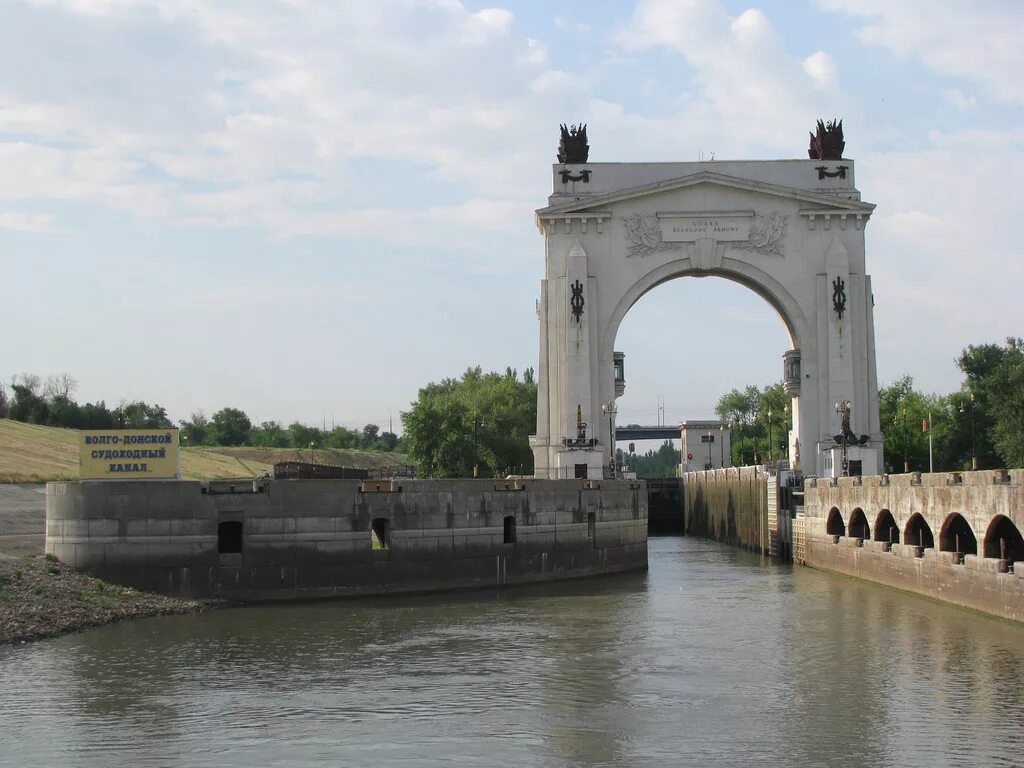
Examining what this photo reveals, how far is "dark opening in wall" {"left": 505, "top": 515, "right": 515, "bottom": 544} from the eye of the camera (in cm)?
3656

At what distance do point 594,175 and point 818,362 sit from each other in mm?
12407

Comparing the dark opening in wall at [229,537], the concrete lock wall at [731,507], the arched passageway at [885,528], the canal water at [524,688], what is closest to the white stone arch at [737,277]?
the concrete lock wall at [731,507]

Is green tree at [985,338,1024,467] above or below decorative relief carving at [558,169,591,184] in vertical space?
below

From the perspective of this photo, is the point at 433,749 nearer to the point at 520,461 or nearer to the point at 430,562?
the point at 430,562

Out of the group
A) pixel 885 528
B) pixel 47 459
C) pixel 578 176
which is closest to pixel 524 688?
pixel 885 528

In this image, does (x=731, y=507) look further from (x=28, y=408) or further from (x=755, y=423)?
(x=755, y=423)

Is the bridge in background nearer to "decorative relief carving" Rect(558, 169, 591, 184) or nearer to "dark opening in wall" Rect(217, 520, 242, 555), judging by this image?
"decorative relief carving" Rect(558, 169, 591, 184)

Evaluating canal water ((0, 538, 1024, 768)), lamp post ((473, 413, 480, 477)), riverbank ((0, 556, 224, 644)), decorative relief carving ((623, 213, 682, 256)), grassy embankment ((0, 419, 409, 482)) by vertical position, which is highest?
decorative relief carving ((623, 213, 682, 256))

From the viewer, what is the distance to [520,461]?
3745 inches

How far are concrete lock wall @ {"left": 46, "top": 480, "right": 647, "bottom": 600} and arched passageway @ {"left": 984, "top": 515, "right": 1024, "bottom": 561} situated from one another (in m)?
13.1

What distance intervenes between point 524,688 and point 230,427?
5375 inches

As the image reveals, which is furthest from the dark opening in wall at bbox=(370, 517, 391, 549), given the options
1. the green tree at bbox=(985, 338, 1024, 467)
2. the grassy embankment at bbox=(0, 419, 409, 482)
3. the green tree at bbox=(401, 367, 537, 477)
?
the green tree at bbox=(401, 367, 537, 477)

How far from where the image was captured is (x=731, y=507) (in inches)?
2345

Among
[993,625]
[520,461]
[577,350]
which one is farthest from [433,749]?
[520,461]
